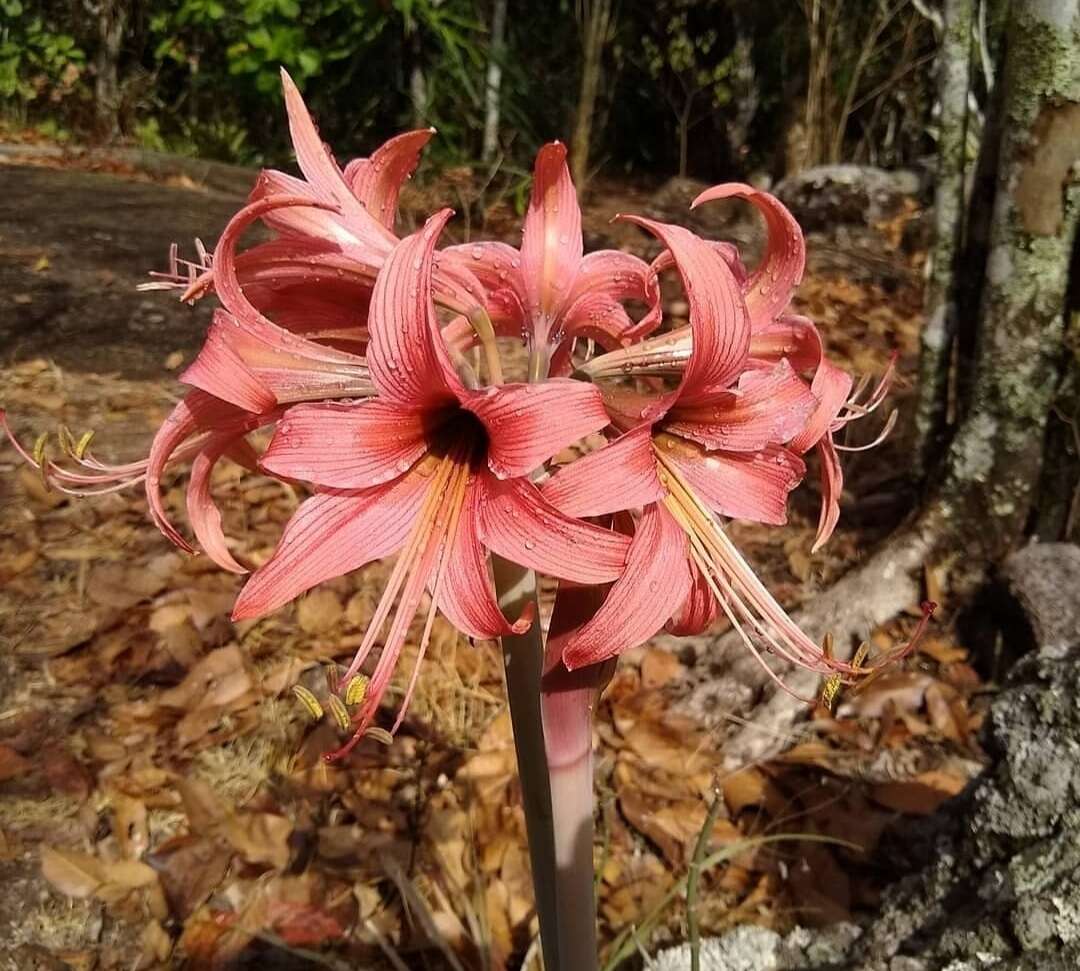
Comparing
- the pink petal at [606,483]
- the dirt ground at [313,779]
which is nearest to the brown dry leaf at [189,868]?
the dirt ground at [313,779]

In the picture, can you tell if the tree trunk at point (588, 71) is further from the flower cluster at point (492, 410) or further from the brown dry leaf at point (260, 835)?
the flower cluster at point (492, 410)

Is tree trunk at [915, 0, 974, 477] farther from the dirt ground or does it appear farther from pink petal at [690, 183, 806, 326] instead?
pink petal at [690, 183, 806, 326]

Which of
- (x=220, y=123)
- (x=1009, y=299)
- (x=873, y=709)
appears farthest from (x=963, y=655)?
(x=220, y=123)

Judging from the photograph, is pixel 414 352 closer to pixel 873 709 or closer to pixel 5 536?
pixel 873 709

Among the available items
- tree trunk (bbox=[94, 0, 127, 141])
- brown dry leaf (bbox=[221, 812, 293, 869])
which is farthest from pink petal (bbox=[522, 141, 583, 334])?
tree trunk (bbox=[94, 0, 127, 141])

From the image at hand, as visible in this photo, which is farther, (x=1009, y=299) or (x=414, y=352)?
(x=1009, y=299)
